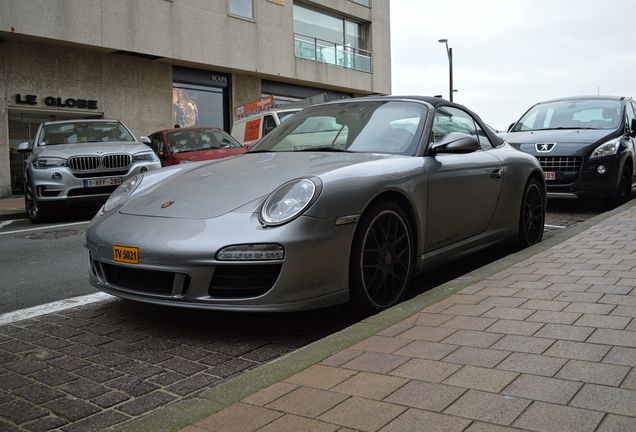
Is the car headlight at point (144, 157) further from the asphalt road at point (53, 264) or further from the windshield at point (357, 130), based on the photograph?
the windshield at point (357, 130)

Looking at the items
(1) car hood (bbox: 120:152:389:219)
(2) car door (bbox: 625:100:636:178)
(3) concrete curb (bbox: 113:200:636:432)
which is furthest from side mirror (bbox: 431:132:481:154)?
(2) car door (bbox: 625:100:636:178)

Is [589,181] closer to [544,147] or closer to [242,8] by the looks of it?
[544,147]

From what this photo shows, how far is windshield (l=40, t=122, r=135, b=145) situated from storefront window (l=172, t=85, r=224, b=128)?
10224 mm

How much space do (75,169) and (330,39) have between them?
18.7 metres

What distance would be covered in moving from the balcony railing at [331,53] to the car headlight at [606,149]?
1689cm

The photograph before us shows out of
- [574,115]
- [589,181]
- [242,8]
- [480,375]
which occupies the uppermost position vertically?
[242,8]

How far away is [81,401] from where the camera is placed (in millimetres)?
2631

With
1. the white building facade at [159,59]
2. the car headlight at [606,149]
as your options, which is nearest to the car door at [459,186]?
the car headlight at [606,149]

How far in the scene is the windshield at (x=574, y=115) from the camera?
9516mm

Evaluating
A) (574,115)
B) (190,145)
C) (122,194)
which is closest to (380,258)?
(122,194)

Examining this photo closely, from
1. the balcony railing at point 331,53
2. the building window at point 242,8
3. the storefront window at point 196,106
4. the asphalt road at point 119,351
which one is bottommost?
the asphalt road at point 119,351

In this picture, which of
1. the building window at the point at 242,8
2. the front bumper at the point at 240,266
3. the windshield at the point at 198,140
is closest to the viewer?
the front bumper at the point at 240,266

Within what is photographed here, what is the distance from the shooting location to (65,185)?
9258mm

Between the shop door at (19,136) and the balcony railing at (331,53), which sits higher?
the balcony railing at (331,53)
